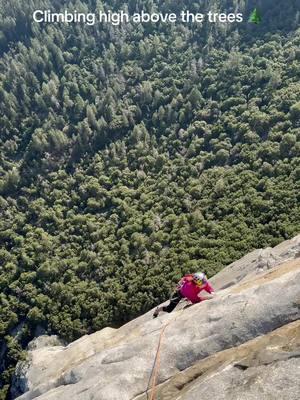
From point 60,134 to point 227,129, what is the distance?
48.0 m

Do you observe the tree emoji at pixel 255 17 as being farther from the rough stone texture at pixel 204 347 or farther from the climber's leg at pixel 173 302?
the rough stone texture at pixel 204 347

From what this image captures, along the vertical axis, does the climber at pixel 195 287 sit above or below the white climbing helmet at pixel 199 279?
below

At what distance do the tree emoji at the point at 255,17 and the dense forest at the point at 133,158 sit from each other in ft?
7.87

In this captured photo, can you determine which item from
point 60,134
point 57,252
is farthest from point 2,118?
point 57,252

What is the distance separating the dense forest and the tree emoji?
2.40 meters

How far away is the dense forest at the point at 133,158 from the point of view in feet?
279

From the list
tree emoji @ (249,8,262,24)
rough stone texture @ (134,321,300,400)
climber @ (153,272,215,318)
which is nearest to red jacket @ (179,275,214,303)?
climber @ (153,272,215,318)

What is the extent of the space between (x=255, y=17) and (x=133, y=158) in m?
56.9

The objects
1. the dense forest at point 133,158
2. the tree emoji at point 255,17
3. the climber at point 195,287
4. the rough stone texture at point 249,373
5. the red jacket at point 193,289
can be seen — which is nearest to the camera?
the rough stone texture at point 249,373

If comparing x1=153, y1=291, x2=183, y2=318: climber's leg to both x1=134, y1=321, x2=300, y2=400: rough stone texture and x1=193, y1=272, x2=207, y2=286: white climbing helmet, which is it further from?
x1=134, y1=321, x2=300, y2=400: rough stone texture

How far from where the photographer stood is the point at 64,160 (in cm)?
12888

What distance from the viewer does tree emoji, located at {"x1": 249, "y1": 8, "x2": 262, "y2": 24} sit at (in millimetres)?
134750

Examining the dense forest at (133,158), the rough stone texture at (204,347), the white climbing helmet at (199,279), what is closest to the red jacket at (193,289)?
the white climbing helmet at (199,279)

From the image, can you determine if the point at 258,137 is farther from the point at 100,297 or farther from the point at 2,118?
the point at 2,118
